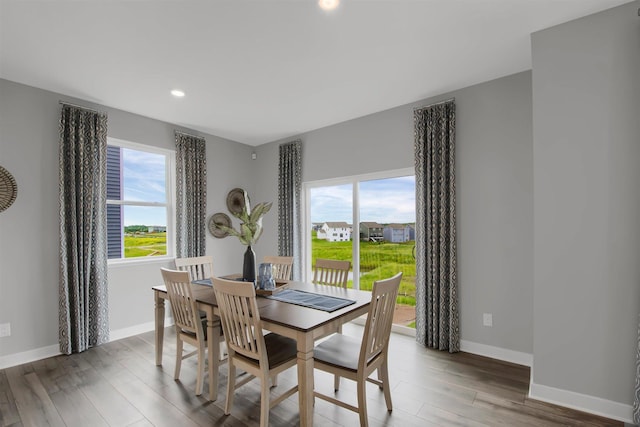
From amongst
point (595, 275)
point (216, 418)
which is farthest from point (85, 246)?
point (595, 275)

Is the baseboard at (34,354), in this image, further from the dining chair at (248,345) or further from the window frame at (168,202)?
the dining chair at (248,345)

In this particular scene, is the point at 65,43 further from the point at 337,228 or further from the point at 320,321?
the point at 337,228

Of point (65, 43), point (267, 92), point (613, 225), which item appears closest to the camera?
point (613, 225)

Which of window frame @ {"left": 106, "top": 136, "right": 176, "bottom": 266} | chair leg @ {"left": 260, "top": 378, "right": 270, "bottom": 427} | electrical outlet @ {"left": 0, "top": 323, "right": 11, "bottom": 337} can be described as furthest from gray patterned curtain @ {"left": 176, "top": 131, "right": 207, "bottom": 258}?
chair leg @ {"left": 260, "top": 378, "right": 270, "bottom": 427}

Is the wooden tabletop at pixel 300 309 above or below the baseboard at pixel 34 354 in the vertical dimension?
above

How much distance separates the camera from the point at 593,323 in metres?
2.06

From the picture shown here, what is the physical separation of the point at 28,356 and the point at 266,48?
3.75 meters

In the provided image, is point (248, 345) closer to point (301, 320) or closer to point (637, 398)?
point (301, 320)

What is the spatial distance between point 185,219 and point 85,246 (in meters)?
1.22

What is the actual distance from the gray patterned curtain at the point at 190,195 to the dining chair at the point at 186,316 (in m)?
1.78

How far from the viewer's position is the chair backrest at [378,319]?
179cm

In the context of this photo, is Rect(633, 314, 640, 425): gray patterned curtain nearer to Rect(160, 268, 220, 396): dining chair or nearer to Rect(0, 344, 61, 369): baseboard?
Rect(160, 268, 220, 396): dining chair

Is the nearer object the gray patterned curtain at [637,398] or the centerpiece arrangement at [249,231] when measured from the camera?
the gray patterned curtain at [637,398]

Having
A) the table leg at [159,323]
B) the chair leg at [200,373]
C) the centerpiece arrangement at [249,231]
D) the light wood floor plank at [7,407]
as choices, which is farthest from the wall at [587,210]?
the light wood floor plank at [7,407]
